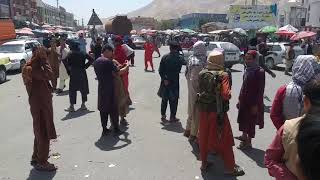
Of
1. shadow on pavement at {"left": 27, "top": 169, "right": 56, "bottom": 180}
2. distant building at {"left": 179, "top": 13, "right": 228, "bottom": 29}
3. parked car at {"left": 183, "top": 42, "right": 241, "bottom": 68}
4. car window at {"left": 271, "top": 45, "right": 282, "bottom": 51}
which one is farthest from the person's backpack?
distant building at {"left": 179, "top": 13, "right": 228, "bottom": 29}

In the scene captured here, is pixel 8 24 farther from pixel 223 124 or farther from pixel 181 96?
pixel 223 124

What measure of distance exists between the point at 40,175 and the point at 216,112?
2.51m

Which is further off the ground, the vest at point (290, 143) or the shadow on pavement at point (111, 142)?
the vest at point (290, 143)

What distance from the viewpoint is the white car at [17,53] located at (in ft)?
65.4

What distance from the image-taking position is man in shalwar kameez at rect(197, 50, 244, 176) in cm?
560

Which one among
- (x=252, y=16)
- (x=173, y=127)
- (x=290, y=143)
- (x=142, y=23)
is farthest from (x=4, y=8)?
(x=290, y=143)

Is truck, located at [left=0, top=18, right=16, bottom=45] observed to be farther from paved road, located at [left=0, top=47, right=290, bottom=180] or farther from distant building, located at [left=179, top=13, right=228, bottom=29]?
distant building, located at [left=179, top=13, right=228, bottom=29]

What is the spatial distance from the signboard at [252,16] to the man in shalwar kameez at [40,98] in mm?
45707

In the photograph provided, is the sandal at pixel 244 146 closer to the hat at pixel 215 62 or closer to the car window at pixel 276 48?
the hat at pixel 215 62

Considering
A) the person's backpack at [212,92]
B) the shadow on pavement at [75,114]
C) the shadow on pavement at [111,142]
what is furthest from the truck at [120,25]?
the person's backpack at [212,92]

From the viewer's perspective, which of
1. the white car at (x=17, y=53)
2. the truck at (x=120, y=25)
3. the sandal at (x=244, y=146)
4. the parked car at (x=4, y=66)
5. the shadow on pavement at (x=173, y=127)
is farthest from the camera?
the truck at (x=120, y=25)

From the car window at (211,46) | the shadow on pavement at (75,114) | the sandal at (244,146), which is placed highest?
the car window at (211,46)

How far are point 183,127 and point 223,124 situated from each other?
3059 mm

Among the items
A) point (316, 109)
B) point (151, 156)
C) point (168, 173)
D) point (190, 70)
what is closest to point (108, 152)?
point (151, 156)
